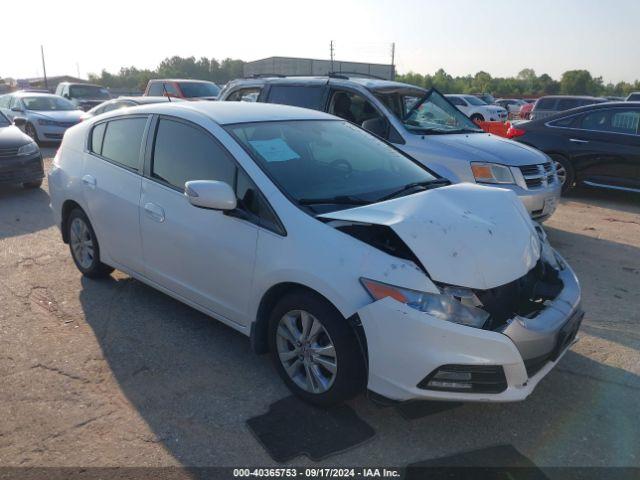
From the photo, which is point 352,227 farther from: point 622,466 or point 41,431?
point 41,431

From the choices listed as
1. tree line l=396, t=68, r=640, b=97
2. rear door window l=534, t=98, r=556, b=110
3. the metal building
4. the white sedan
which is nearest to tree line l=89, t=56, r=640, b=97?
tree line l=396, t=68, r=640, b=97

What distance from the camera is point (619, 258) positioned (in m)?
6.12

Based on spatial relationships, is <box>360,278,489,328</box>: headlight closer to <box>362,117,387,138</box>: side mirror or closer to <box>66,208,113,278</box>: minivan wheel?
<box>66,208,113,278</box>: minivan wheel

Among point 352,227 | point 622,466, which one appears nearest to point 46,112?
point 352,227

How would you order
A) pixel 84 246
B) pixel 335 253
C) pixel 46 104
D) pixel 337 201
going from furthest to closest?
pixel 46 104 < pixel 84 246 < pixel 337 201 < pixel 335 253

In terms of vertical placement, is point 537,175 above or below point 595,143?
below

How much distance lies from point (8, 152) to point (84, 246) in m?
5.09

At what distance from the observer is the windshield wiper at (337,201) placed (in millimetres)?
3377

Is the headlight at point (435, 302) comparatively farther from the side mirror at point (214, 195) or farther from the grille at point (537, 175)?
the grille at point (537, 175)

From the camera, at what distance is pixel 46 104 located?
52.8ft

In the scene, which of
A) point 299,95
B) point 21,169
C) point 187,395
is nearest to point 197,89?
point 21,169

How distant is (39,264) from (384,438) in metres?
4.35

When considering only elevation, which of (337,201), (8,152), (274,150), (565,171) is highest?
(274,150)

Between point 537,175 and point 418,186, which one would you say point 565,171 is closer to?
point 537,175
